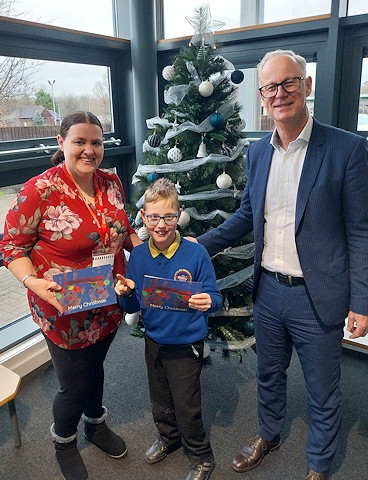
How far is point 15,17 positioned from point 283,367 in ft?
8.21

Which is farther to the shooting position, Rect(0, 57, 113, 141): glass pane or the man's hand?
Rect(0, 57, 113, 141): glass pane

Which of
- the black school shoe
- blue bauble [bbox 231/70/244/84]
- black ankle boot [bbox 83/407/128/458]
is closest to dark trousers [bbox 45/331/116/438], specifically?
black ankle boot [bbox 83/407/128/458]

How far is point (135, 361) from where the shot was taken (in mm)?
Answer: 2785

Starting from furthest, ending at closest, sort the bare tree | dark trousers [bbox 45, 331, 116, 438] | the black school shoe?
the bare tree → the black school shoe → dark trousers [bbox 45, 331, 116, 438]

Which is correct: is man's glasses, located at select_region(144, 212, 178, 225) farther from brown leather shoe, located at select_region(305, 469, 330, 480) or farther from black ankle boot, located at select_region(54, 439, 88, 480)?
brown leather shoe, located at select_region(305, 469, 330, 480)

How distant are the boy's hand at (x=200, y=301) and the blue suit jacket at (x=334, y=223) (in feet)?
1.27

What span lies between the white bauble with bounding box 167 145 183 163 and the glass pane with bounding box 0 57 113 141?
110cm

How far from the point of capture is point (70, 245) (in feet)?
4.97

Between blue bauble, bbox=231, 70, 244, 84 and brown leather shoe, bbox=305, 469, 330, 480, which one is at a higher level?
blue bauble, bbox=231, 70, 244, 84

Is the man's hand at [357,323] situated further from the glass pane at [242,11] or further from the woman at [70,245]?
the glass pane at [242,11]

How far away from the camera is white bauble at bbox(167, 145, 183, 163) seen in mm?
2129

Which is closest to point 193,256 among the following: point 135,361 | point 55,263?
point 55,263

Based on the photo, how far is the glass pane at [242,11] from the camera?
263cm

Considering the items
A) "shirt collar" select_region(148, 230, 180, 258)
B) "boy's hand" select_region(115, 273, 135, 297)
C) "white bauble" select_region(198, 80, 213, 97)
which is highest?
"white bauble" select_region(198, 80, 213, 97)
